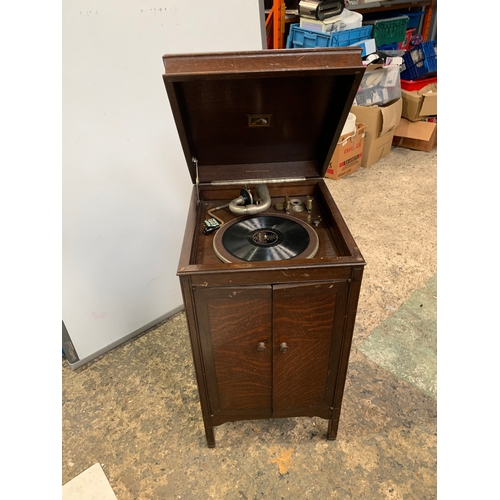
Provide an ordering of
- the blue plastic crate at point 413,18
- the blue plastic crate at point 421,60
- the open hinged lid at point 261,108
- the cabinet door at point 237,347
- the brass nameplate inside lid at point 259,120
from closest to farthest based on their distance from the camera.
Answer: the open hinged lid at point 261,108
the cabinet door at point 237,347
the brass nameplate inside lid at point 259,120
the blue plastic crate at point 421,60
the blue plastic crate at point 413,18

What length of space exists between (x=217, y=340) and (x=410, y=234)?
1.79 metres

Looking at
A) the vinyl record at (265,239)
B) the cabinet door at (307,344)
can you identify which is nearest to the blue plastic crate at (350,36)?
the vinyl record at (265,239)

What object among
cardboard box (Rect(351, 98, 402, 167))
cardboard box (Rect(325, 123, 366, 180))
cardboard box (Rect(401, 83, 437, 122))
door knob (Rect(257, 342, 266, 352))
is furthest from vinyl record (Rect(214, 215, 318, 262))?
cardboard box (Rect(401, 83, 437, 122))

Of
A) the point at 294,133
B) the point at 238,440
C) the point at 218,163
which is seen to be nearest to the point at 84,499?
the point at 238,440

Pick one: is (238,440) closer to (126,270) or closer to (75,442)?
(75,442)

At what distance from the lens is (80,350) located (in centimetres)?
158

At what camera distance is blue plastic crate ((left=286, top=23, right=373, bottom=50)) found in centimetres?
275

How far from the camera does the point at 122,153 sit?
1.36 meters

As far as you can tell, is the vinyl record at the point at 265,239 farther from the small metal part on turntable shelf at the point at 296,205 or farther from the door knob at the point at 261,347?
the door knob at the point at 261,347

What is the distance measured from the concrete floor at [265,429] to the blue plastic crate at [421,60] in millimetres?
2314

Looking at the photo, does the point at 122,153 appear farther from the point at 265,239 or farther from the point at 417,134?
the point at 417,134

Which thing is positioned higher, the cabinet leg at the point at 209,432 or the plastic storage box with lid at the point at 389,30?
the plastic storage box with lid at the point at 389,30

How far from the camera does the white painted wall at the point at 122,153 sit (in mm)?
1179

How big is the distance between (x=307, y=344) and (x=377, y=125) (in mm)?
2440
